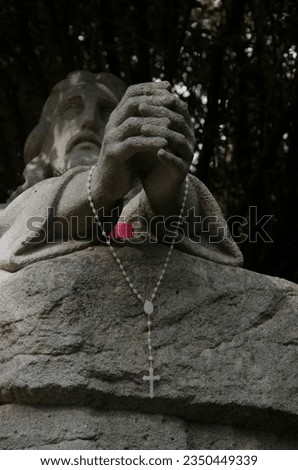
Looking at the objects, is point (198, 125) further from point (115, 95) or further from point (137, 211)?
point (137, 211)

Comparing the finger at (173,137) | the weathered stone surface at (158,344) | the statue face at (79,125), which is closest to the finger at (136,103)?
the finger at (173,137)

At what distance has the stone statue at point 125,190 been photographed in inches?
169

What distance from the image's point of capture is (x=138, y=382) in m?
4.34

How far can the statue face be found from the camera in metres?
5.46

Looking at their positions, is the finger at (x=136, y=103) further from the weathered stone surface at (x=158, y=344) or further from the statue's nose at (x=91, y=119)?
the statue's nose at (x=91, y=119)

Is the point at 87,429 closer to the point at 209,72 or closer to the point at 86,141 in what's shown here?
the point at 86,141

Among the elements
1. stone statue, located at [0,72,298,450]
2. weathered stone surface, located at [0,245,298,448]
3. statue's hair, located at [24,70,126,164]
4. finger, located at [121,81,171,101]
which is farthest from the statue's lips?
finger, located at [121,81,171,101]

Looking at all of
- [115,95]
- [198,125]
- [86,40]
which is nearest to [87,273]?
[115,95]

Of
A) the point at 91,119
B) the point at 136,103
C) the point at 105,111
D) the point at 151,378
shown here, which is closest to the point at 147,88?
the point at 136,103

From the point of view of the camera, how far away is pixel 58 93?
5836mm

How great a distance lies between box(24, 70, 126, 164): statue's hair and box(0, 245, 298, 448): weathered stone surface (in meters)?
1.35

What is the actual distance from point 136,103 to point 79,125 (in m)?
1.23

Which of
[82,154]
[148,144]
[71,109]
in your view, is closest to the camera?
[148,144]

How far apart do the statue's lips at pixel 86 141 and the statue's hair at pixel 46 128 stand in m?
0.23
